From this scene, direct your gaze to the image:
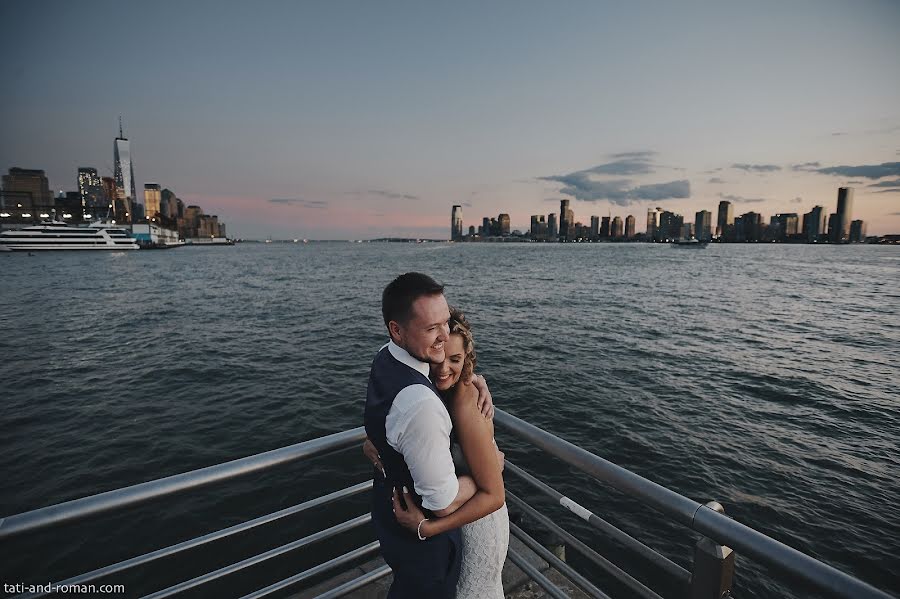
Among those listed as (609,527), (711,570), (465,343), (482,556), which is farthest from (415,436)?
(609,527)

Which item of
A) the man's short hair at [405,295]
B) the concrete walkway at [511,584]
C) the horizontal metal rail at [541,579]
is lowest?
the concrete walkway at [511,584]

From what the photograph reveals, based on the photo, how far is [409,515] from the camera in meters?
1.77

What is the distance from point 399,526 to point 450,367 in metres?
0.77

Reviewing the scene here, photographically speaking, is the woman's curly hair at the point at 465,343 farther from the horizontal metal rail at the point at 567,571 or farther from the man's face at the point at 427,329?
the horizontal metal rail at the point at 567,571

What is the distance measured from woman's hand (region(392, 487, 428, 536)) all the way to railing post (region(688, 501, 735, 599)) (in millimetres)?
1267

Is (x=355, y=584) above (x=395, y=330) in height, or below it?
below

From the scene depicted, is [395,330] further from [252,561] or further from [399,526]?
[252,561]

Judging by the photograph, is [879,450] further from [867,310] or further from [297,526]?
[867,310]

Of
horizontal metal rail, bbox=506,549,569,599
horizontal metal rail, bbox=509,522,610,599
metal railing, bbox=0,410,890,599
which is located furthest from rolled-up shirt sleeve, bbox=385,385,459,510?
horizontal metal rail, bbox=506,549,569,599

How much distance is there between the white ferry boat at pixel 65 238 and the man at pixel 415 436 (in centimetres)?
15670

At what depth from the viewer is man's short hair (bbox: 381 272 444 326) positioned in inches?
72.4

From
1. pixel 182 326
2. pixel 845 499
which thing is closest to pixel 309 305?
pixel 182 326

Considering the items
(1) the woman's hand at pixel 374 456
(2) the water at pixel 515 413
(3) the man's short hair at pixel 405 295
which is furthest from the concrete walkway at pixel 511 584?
(3) the man's short hair at pixel 405 295

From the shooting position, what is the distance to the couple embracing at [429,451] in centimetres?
165
